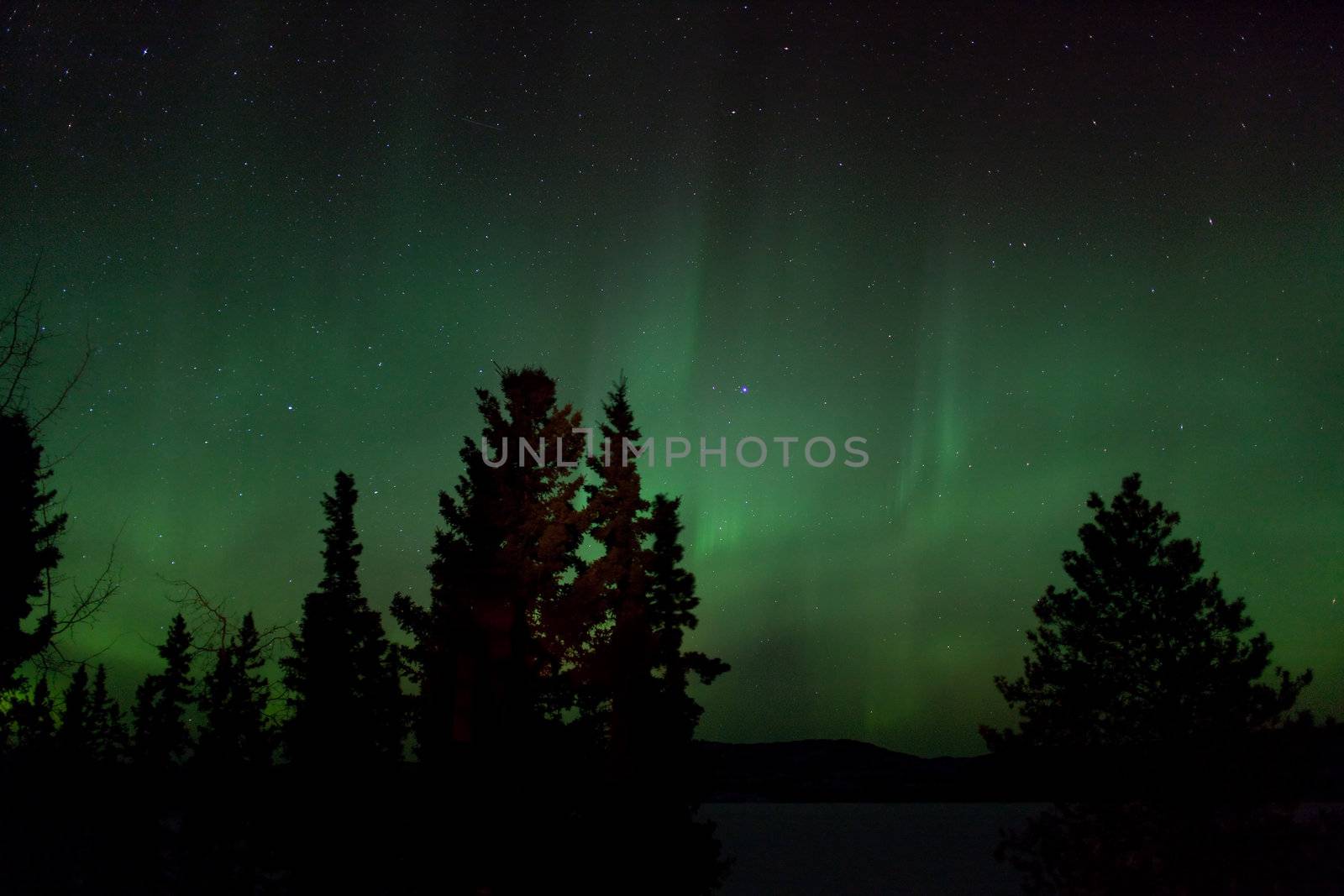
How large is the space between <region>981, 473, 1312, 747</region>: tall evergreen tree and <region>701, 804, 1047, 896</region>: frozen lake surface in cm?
3699

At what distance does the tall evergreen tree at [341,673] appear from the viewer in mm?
34062

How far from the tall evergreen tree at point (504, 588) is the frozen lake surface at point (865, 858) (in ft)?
119

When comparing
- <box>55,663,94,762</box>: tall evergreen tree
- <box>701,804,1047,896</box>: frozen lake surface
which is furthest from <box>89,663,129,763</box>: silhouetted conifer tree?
<box>701,804,1047,896</box>: frozen lake surface

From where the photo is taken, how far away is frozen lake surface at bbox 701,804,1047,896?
87.9m

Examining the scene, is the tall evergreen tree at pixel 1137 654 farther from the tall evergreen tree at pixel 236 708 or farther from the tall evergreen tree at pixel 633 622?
the tall evergreen tree at pixel 236 708

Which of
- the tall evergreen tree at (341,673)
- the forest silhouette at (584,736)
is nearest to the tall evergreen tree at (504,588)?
the forest silhouette at (584,736)

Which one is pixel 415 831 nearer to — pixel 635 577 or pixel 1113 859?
pixel 635 577

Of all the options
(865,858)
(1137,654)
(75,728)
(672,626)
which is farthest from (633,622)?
(865,858)

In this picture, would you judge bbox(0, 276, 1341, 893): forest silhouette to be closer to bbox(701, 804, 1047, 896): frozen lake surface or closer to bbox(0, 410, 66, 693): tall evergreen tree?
bbox(0, 410, 66, 693): tall evergreen tree

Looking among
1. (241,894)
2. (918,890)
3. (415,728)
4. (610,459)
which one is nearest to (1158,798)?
(610,459)

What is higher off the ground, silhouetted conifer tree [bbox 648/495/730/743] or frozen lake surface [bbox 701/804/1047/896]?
silhouetted conifer tree [bbox 648/495/730/743]

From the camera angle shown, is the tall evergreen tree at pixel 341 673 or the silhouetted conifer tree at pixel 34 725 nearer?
the silhouetted conifer tree at pixel 34 725

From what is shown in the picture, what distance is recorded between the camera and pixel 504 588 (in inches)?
984

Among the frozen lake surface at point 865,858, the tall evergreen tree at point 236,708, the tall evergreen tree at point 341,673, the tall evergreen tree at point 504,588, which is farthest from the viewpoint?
the frozen lake surface at point 865,858
